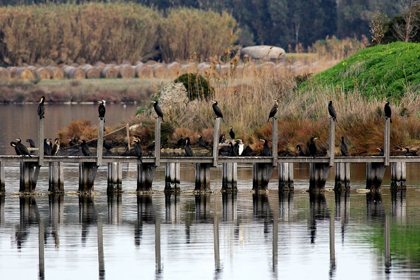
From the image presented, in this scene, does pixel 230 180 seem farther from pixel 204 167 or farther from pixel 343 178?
pixel 343 178

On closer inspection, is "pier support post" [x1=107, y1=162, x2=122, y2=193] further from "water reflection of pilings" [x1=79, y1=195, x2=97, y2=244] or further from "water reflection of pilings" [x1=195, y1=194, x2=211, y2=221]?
"water reflection of pilings" [x1=195, y1=194, x2=211, y2=221]

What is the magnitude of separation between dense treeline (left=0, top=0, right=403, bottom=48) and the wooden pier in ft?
246

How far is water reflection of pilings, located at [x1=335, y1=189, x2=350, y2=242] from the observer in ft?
77.9

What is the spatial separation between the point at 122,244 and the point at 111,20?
74.1 meters

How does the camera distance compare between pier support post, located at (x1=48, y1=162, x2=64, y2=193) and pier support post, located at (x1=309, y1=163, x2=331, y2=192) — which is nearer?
pier support post, located at (x1=48, y1=162, x2=64, y2=193)

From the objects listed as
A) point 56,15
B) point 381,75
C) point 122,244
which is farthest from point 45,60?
point 122,244

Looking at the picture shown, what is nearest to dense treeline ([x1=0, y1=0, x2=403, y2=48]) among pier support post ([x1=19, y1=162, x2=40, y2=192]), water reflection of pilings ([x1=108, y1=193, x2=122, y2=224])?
water reflection of pilings ([x1=108, y1=193, x2=122, y2=224])

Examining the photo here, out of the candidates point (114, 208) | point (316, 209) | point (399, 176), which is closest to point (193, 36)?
point (399, 176)

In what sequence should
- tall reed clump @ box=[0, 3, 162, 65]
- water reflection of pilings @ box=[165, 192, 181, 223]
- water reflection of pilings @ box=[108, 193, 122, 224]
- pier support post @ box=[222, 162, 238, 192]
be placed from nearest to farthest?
1. water reflection of pilings @ box=[108, 193, 122, 224]
2. water reflection of pilings @ box=[165, 192, 181, 223]
3. pier support post @ box=[222, 162, 238, 192]
4. tall reed clump @ box=[0, 3, 162, 65]

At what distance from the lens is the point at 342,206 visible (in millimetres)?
26156

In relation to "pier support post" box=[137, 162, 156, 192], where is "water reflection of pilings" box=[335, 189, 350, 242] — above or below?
below

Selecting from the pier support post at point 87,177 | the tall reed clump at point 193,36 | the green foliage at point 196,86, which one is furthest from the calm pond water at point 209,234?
the tall reed clump at point 193,36

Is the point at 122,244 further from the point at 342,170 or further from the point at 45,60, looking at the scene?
the point at 45,60

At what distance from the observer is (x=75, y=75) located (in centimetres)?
8438
